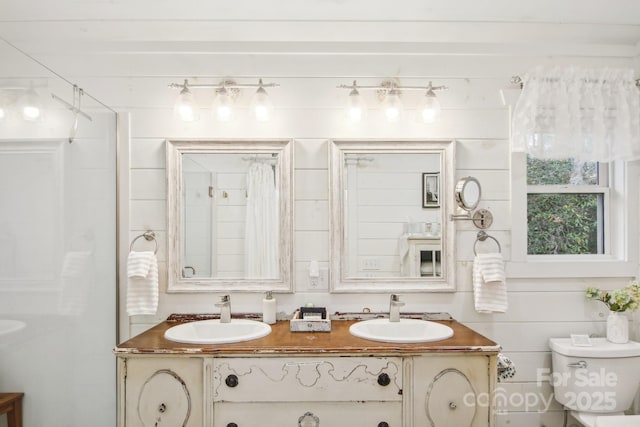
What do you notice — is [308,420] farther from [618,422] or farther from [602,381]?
[602,381]

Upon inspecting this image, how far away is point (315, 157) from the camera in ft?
7.13

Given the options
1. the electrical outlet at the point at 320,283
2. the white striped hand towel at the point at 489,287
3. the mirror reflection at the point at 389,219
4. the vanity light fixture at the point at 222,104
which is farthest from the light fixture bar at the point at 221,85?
A: the white striped hand towel at the point at 489,287

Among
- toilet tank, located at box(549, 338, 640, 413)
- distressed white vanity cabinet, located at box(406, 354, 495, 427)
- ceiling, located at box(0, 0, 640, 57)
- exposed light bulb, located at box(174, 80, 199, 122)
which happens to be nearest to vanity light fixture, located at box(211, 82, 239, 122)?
exposed light bulb, located at box(174, 80, 199, 122)

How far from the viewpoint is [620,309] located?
206 cm

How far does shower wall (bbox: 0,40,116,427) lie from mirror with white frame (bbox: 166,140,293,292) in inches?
15.1

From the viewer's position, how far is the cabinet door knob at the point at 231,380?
1.62 metres

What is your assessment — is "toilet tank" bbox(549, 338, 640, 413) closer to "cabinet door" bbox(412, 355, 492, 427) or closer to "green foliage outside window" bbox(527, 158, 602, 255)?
"green foliage outside window" bbox(527, 158, 602, 255)

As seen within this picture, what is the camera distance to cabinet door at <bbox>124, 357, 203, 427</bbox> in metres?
1.63

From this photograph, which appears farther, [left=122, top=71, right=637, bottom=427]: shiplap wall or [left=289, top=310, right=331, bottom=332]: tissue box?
[left=122, top=71, right=637, bottom=427]: shiplap wall

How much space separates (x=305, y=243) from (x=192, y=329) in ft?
2.32

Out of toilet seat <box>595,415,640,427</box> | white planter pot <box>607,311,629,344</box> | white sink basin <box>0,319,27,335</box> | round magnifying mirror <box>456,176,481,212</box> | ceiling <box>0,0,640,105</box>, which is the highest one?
ceiling <box>0,0,640,105</box>

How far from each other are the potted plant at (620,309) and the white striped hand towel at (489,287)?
0.55 meters

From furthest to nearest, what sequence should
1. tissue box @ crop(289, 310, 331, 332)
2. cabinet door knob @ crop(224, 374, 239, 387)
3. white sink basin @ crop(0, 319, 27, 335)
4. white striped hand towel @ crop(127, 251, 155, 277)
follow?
1. white striped hand towel @ crop(127, 251, 155, 277)
2. tissue box @ crop(289, 310, 331, 332)
3. cabinet door knob @ crop(224, 374, 239, 387)
4. white sink basin @ crop(0, 319, 27, 335)

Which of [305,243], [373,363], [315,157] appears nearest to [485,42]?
[315,157]
